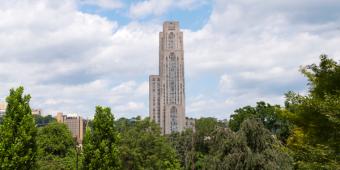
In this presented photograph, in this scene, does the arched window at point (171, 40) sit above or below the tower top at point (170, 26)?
below

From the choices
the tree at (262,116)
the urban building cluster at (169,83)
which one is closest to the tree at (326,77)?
the tree at (262,116)

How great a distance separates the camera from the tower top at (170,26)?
606 feet

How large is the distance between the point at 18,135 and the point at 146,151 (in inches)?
570

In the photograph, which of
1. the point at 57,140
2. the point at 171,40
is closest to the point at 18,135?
the point at 57,140

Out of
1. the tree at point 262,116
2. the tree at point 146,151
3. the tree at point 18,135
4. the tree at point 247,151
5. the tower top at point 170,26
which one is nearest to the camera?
the tree at point 247,151

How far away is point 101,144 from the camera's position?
83.8 ft

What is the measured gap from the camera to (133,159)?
3516 cm

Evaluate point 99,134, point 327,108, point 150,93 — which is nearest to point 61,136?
point 99,134

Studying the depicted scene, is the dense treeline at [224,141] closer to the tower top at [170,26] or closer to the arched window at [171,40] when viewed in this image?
the arched window at [171,40]

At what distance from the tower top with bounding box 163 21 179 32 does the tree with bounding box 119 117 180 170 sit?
148698 millimetres

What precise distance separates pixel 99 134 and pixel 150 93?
16035cm

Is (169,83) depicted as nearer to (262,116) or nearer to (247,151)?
(262,116)

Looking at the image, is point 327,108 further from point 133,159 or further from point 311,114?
point 133,159

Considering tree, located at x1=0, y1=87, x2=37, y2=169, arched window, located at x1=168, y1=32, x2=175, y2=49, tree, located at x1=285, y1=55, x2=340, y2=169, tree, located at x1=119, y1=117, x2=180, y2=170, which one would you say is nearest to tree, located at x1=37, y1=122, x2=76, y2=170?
tree, located at x1=119, y1=117, x2=180, y2=170
